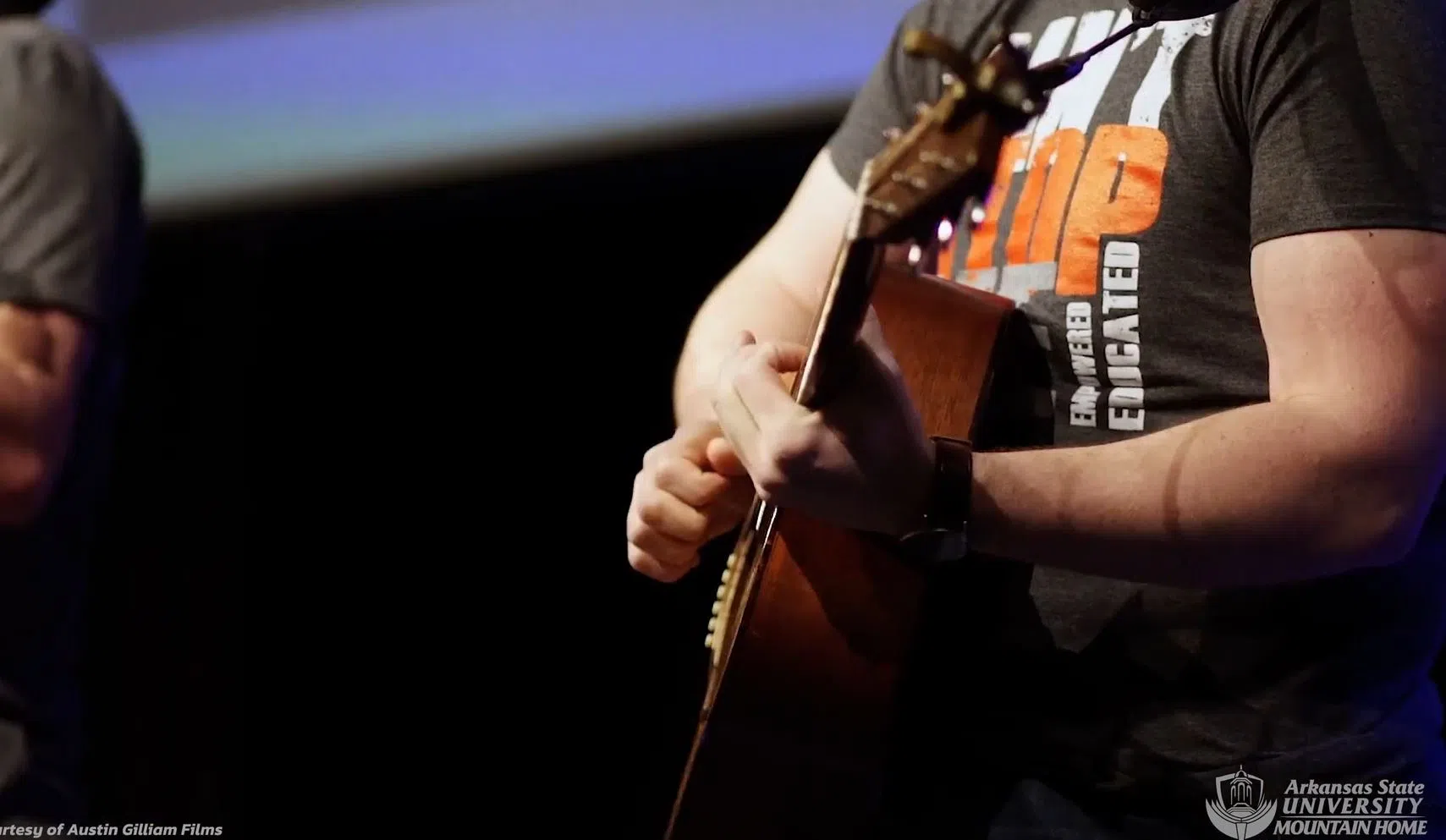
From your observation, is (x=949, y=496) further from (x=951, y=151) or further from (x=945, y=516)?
(x=951, y=151)

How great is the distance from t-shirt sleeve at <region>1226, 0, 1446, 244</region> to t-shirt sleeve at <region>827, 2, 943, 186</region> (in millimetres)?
445

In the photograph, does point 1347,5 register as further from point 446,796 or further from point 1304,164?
point 446,796

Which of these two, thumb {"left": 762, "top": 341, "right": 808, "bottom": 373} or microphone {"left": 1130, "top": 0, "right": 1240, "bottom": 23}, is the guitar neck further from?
microphone {"left": 1130, "top": 0, "right": 1240, "bottom": 23}

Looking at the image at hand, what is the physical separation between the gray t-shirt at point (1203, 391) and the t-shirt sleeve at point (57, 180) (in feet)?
3.62

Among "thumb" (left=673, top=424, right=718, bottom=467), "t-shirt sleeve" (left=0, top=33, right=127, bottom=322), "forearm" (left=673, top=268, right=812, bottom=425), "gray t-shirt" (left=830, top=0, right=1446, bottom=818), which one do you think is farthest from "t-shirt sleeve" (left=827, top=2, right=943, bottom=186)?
"t-shirt sleeve" (left=0, top=33, right=127, bottom=322)

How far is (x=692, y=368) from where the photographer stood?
4.42ft

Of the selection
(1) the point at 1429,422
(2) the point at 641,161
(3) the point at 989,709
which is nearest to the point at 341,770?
(2) the point at 641,161

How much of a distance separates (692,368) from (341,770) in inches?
56.7

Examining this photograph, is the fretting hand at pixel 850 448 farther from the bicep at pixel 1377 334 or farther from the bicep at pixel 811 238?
the bicep at pixel 811 238

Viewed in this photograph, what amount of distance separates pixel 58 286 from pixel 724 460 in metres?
0.89

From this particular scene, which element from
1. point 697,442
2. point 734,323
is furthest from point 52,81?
point 697,442

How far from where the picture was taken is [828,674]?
1.01 m

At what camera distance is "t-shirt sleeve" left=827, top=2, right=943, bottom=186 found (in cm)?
135

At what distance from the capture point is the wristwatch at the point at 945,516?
895mm
